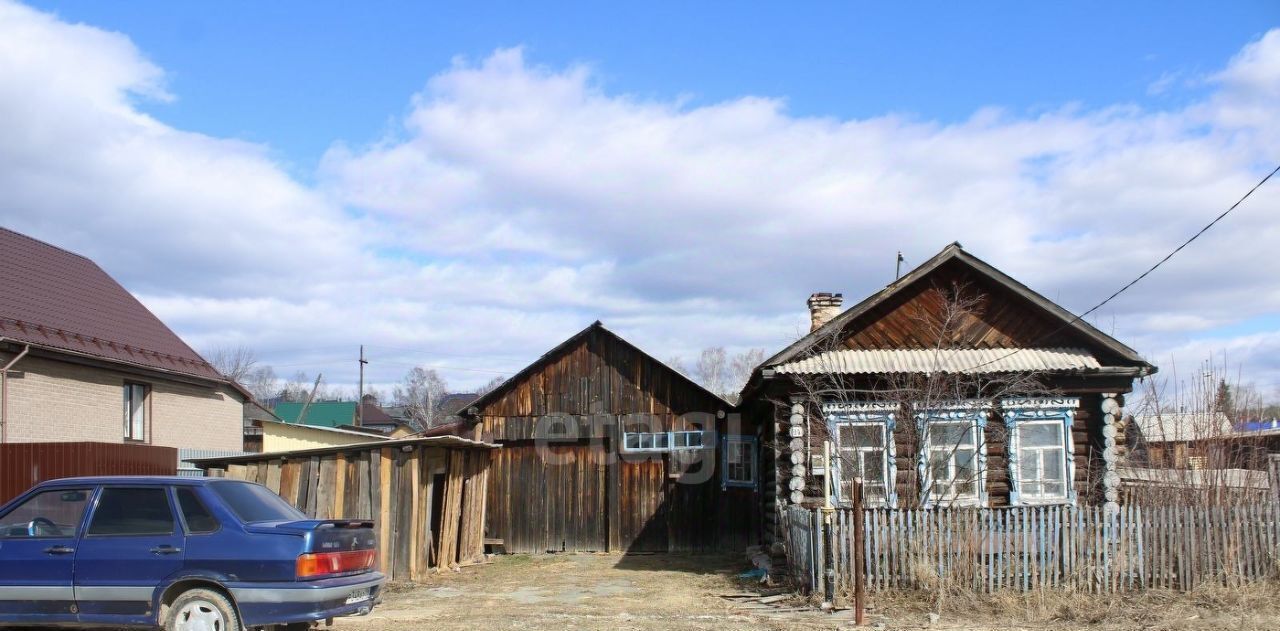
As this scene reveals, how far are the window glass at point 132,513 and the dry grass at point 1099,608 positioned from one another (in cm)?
784

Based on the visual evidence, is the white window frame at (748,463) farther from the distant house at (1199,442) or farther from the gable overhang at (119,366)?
the gable overhang at (119,366)

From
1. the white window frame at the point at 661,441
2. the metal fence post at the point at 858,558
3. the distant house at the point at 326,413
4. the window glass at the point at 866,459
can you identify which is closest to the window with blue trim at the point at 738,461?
the white window frame at the point at 661,441

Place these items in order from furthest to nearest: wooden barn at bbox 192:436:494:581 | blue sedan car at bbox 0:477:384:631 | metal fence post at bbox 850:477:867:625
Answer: wooden barn at bbox 192:436:494:581
metal fence post at bbox 850:477:867:625
blue sedan car at bbox 0:477:384:631

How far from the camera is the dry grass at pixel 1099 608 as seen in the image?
37.1 feet

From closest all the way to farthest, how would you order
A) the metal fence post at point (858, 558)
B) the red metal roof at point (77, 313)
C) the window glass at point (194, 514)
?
the window glass at point (194, 514) < the metal fence post at point (858, 558) < the red metal roof at point (77, 313)

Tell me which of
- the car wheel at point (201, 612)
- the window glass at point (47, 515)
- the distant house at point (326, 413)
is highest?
the distant house at point (326, 413)

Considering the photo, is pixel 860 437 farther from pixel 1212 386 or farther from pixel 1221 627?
pixel 1221 627

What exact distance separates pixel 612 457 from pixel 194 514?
41.2 ft

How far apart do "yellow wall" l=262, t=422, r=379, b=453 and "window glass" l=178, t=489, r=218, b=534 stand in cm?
1754

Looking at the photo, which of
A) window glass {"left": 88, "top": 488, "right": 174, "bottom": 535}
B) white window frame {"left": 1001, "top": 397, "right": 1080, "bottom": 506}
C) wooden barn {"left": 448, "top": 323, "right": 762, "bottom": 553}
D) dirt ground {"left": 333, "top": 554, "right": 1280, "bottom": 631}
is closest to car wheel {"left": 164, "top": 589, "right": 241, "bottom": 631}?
window glass {"left": 88, "top": 488, "right": 174, "bottom": 535}

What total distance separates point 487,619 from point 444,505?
6.44m

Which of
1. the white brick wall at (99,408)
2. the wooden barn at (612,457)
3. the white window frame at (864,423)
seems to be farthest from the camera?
the wooden barn at (612,457)

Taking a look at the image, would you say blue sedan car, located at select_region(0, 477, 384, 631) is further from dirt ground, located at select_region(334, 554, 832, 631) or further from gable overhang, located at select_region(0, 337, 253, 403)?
gable overhang, located at select_region(0, 337, 253, 403)

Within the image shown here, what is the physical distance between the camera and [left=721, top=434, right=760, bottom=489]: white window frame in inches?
826
